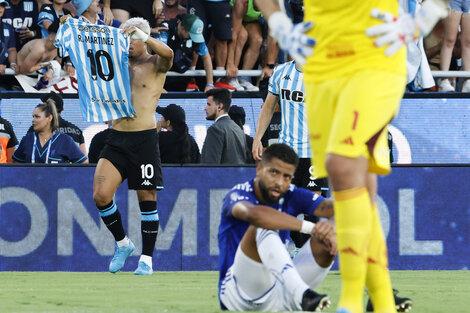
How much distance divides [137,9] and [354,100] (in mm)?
9245

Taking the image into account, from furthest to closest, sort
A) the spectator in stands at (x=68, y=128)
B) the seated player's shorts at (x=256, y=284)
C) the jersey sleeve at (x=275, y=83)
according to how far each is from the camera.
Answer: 1. the spectator in stands at (x=68, y=128)
2. the jersey sleeve at (x=275, y=83)
3. the seated player's shorts at (x=256, y=284)

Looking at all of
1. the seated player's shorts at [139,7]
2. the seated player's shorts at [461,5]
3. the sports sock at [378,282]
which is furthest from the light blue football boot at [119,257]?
the seated player's shorts at [461,5]

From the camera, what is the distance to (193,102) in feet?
41.6

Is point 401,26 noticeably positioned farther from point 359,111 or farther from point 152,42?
point 152,42

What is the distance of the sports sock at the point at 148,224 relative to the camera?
9664mm

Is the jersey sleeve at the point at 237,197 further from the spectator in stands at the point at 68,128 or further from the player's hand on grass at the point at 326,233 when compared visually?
the spectator in stands at the point at 68,128

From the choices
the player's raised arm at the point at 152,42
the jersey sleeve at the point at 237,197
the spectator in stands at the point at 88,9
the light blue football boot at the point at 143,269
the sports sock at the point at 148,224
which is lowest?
the light blue football boot at the point at 143,269

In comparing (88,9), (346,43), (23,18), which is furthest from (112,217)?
(346,43)

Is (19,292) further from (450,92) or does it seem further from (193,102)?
(450,92)

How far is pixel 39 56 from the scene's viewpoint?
12.9 meters

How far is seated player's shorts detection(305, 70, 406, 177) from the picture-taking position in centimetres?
432

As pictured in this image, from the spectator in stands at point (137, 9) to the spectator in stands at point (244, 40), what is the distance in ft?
3.66

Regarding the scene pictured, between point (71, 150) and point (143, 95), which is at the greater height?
point (143, 95)

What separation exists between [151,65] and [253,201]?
14.8ft
